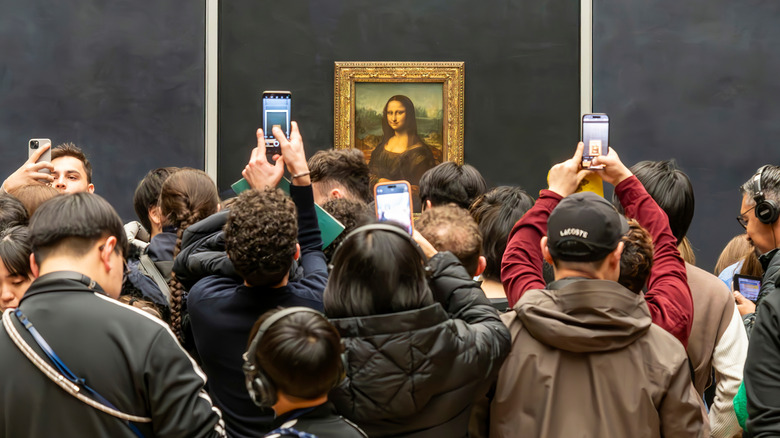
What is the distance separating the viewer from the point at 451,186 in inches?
175

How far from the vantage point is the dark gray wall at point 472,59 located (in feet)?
26.5

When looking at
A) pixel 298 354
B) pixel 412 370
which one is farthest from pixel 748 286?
pixel 298 354

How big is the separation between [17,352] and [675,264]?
2.29 metres

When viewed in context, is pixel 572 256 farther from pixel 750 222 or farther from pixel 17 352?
pixel 750 222

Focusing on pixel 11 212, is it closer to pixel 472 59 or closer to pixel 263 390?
pixel 263 390

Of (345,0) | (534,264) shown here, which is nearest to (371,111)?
(345,0)

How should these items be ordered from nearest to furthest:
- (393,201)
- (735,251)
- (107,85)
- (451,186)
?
(393,201)
(451,186)
(735,251)
(107,85)

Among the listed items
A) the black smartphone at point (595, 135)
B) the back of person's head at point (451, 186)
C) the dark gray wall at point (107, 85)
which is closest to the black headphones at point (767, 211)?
the black smartphone at point (595, 135)

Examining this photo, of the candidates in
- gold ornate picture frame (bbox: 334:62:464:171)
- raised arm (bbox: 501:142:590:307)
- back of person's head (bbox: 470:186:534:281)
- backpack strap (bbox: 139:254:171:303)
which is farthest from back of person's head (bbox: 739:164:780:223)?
gold ornate picture frame (bbox: 334:62:464:171)

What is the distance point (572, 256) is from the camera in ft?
7.75

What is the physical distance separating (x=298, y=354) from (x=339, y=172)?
230 centimetres

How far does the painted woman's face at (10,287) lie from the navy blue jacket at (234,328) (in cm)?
A: 81

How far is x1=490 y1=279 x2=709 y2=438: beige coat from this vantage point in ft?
7.43

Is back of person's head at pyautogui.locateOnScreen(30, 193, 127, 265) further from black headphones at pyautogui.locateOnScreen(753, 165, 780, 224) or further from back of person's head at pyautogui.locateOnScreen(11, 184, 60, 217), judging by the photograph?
black headphones at pyautogui.locateOnScreen(753, 165, 780, 224)
